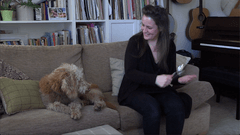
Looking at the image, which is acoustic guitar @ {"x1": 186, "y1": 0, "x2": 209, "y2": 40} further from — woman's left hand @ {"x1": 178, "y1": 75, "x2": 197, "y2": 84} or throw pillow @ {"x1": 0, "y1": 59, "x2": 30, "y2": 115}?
throw pillow @ {"x1": 0, "y1": 59, "x2": 30, "y2": 115}

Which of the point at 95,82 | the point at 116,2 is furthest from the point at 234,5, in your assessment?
the point at 95,82

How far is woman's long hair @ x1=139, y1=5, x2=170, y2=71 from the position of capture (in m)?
1.64

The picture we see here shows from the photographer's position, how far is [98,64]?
6.84 ft

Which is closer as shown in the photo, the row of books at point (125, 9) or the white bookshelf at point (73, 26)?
the white bookshelf at point (73, 26)

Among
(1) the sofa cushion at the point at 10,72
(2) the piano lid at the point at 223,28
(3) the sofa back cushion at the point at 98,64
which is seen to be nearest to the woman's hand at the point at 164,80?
(3) the sofa back cushion at the point at 98,64

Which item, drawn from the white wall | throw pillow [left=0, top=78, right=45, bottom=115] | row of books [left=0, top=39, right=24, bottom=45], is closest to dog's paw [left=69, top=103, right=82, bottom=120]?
throw pillow [left=0, top=78, right=45, bottom=115]

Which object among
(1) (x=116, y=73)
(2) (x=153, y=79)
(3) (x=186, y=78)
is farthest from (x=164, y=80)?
(1) (x=116, y=73)

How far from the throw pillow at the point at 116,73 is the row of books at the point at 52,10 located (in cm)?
87

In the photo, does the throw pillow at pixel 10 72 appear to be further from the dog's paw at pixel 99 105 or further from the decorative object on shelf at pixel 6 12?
the decorative object on shelf at pixel 6 12

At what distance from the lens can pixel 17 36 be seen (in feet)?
8.59

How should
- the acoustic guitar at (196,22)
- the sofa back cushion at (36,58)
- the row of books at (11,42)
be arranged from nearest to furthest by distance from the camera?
the sofa back cushion at (36,58) → the row of books at (11,42) → the acoustic guitar at (196,22)

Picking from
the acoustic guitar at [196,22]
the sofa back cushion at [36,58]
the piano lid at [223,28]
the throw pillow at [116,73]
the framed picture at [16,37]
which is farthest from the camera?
the acoustic guitar at [196,22]

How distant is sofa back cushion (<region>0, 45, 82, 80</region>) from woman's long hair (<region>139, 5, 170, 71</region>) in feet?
2.23

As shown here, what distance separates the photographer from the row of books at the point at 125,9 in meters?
2.85
